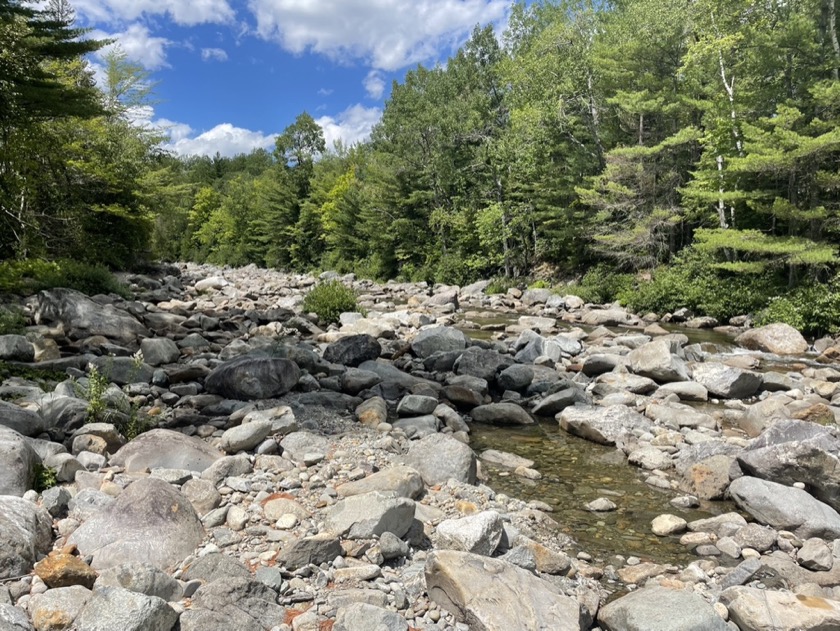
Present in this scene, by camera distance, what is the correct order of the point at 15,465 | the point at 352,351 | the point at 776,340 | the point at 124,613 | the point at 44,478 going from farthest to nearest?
the point at 776,340 < the point at 352,351 < the point at 44,478 < the point at 15,465 < the point at 124,613

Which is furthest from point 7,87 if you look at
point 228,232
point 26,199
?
point 228,232

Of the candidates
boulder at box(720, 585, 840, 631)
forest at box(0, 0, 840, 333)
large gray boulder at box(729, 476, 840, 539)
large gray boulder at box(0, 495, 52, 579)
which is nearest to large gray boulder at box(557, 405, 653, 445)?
large gray boulder at box(729, 476, 840, 539)

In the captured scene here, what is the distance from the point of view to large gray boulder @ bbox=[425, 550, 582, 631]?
325 centimetres

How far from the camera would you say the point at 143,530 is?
386 cm

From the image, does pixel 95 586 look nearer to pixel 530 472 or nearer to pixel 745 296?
pixel 530 472

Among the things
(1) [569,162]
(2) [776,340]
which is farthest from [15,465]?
(1) [569,162]

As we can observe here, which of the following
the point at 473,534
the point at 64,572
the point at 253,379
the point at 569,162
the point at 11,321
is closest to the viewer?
the point at 64,572

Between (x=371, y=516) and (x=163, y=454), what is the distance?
243 cm

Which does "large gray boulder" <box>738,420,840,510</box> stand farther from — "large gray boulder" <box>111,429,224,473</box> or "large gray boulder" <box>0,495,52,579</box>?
"large gray boulder" <box>0,495,52,579</box>

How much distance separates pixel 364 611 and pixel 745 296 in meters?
18.9

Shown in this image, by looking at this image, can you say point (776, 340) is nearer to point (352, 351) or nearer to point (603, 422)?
point (603, 422)

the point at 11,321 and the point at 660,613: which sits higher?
the point at 11,321

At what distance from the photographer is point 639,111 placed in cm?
2280

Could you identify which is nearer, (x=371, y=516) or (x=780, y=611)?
(x=780, y=611)
